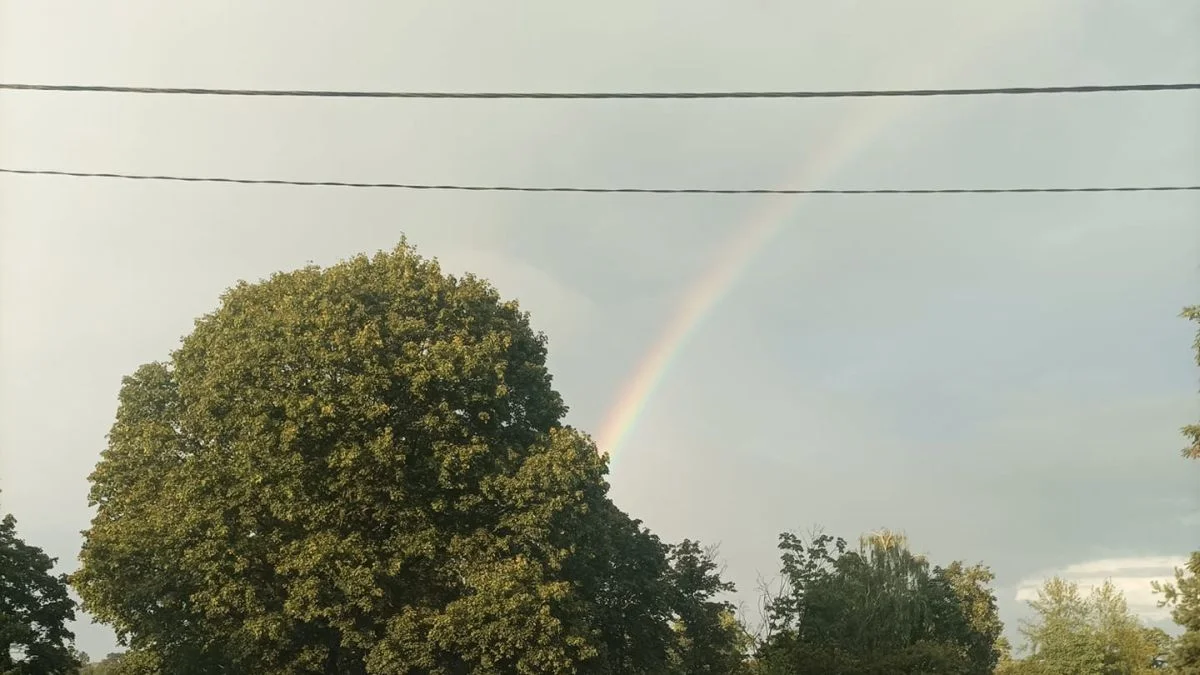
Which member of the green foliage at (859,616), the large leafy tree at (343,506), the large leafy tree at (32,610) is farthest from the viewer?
the green foliage at (859,616)

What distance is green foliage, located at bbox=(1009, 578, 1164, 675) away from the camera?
5056 centimetres

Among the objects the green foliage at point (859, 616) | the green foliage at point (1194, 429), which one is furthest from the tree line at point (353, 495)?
the green foliage at point (859, 616)

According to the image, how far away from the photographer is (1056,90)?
31.3 feet

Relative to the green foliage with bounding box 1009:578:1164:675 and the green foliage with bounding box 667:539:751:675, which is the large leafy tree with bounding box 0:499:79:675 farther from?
the green foliage with bounding box 1009:578:1164:675

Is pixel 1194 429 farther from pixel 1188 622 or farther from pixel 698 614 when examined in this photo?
pixel 698 614

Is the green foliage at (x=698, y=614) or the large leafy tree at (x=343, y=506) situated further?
the green foliage at (x=698, y=614)

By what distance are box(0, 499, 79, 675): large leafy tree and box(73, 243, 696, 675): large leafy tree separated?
8.67 m

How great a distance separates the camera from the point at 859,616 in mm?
46312

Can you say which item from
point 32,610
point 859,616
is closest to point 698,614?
point 859,616

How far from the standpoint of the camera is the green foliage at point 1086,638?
50562 millimetres

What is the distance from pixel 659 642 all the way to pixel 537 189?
A: 2371 centimetres

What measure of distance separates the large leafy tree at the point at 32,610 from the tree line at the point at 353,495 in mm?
2406

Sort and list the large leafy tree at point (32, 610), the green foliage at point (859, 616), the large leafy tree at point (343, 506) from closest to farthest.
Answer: the large leafy tree at point (343, 506) < the large leafy tree at point (32, 610) < the green foliage at point (859, 616)

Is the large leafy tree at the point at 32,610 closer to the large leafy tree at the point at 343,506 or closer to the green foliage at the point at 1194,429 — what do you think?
the large leafy tree at the point at 343,506
